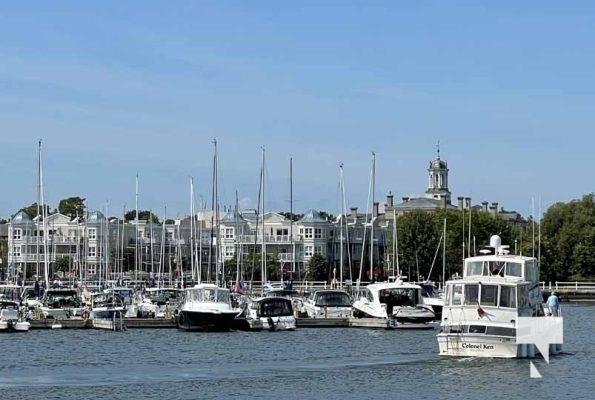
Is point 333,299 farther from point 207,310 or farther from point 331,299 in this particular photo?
point 207,310

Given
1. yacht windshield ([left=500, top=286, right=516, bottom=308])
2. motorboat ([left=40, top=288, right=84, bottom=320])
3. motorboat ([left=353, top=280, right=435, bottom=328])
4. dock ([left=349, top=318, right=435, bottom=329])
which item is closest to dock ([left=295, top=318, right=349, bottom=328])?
dock ([left=349, top=318, right=435, bottom=329])

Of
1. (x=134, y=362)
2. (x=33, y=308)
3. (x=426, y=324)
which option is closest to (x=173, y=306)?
(x=33, y=308)

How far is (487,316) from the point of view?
69062 millimetres

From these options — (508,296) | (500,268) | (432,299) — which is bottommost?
(432,299)

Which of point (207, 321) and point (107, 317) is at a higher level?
point (107, 317)

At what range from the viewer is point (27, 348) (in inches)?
3248

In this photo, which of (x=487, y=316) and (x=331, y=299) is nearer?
(x=487, y=316)

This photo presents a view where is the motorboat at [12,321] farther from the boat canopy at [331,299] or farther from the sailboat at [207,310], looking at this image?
the boat canopy at [331,299]

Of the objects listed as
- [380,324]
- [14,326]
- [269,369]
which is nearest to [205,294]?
[380,324]

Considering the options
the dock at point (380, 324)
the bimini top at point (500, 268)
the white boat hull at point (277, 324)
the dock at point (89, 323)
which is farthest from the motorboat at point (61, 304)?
the bimini top at point (500, 268)

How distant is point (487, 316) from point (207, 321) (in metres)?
31.5

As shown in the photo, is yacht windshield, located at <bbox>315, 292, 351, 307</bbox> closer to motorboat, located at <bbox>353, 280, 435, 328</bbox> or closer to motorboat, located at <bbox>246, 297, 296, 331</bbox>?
motorboat, located at <bbox>353, 280, 435, 328</bbox>

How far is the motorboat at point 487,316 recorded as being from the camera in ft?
225

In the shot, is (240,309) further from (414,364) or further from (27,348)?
(414,364)
